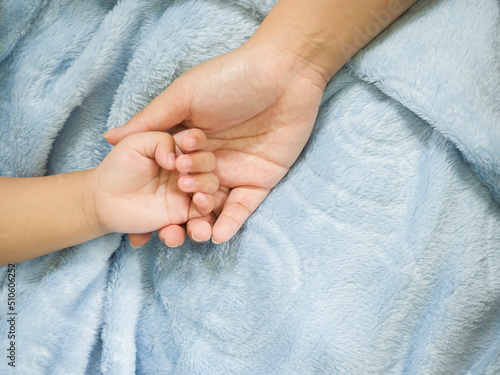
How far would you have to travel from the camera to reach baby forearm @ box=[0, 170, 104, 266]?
72 cm

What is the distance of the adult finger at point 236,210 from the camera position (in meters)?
0.69

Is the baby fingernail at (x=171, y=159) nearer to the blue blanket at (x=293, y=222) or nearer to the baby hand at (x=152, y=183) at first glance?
the baby hand at (x=152, y=183)

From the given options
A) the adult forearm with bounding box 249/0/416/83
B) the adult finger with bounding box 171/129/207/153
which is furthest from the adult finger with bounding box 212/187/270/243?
the adult forearm with bounding box 249/0/416/83

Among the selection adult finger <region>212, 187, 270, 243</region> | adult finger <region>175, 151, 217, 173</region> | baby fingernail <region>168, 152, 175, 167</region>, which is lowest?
adult finger <region>212, 187, 270, 243</region>

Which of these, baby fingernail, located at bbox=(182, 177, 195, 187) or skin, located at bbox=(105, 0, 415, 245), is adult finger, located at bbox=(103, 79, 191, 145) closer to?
skin, located at bbox=(105, 0, 415, 245)

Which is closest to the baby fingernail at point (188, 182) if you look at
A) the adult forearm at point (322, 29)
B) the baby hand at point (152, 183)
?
the baby hand at point (152, 183)

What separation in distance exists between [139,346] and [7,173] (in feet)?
1.36

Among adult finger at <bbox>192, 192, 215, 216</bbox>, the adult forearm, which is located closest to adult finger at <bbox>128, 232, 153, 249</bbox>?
adult finger at <bbox>192, 192, 215, 216</bbox>

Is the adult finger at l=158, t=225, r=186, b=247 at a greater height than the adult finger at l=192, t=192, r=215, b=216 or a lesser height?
lesser

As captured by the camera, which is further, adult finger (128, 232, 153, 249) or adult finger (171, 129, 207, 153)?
adult finger (128, 232, 153, 249)

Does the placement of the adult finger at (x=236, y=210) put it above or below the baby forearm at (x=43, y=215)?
above

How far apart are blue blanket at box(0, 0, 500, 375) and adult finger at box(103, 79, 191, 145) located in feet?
0.26

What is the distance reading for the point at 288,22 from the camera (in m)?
0.72

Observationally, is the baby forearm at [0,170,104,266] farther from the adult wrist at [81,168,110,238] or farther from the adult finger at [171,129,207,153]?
the adult finger at [171,129,207,153]
